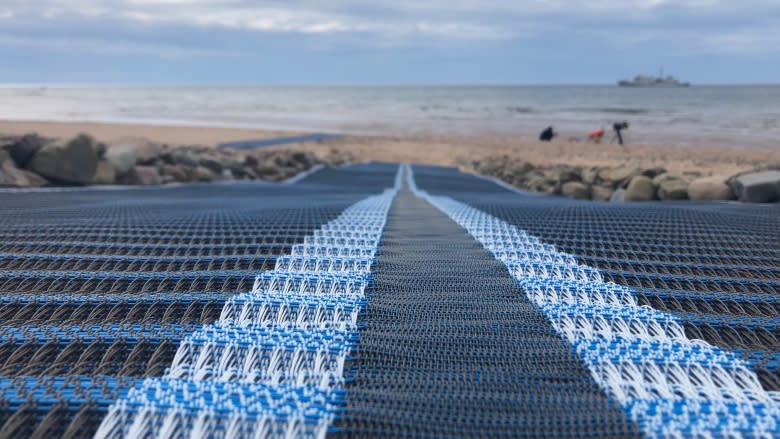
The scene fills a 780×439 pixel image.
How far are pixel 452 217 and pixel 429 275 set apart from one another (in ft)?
2.72

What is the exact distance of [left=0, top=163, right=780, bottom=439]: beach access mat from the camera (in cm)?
61

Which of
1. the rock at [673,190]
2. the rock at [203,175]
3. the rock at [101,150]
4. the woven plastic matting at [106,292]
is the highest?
the woven plastic matting at [106,292]

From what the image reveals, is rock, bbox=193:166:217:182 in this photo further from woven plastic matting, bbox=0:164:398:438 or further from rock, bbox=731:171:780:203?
rock, bbox=731:171:780:203

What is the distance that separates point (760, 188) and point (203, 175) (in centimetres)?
434

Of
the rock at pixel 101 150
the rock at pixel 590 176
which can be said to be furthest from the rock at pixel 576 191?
the rock at pixel 101 150

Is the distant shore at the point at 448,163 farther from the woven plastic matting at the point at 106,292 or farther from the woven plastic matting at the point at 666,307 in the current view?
the woven plastic matting at the point at 666,307

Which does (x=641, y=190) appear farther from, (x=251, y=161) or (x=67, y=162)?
(x=67, y=162)

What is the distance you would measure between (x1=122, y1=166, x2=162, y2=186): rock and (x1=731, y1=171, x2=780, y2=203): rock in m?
4.22

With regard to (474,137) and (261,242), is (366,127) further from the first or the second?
(261,242)

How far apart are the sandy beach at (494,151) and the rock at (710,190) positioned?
15.3 ft

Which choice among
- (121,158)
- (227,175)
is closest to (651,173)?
(227,175)

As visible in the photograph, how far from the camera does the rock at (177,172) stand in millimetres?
4622

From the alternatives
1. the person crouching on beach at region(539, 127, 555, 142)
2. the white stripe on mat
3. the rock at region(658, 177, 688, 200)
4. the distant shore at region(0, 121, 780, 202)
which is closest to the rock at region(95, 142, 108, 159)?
the distant shore at region(0, 121, 780, 202)

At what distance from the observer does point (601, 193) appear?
5191 mm
